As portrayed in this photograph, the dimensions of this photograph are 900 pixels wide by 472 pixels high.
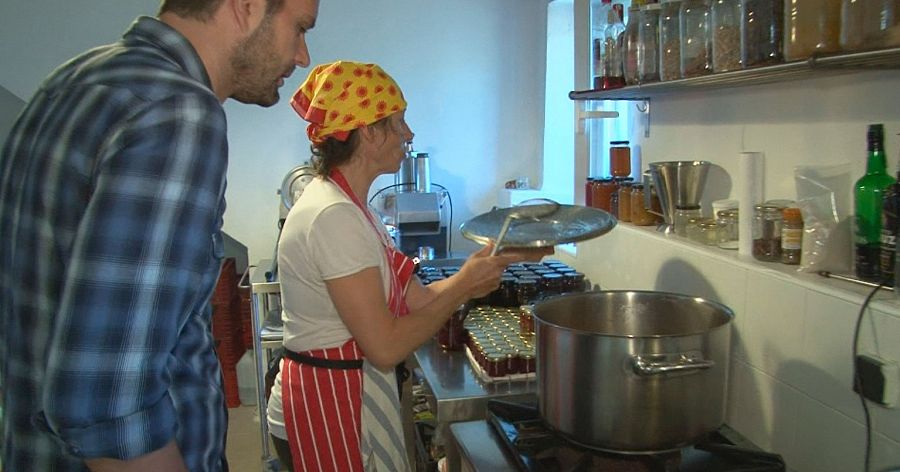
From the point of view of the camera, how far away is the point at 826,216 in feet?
4.03

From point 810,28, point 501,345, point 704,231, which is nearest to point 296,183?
point 501,345

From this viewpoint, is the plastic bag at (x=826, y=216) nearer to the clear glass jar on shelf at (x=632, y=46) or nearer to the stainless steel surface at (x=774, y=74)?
the stainless steel surface at (x=774, y=74)

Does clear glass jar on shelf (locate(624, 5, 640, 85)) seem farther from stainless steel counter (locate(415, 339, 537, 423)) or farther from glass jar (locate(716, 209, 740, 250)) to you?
stainless steel counter (locate(415, 339, 537, 423))

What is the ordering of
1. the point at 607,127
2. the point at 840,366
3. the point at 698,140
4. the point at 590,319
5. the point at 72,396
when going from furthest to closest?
the point at 607,127 < the point at 698,140 < the point at 590,319 < the point at 840,366 < the point at 72,396

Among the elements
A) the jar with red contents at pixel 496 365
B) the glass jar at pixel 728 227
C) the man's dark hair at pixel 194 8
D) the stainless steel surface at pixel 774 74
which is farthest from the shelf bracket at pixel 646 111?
the man's dark hair at pixel 194 8

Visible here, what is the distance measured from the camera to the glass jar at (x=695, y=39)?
1469 millimetres

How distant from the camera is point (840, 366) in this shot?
110 cm

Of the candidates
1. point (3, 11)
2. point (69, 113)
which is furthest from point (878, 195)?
point (3, 11)

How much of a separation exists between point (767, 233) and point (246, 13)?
3.46 feet

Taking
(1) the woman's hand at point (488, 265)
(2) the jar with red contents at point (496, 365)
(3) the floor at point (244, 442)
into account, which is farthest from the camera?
(3) the floor at point (244, 442)

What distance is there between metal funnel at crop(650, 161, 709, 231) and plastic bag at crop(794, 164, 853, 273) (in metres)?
0.35

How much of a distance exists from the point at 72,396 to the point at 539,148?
10.3 feet

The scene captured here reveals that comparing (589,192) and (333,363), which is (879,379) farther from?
(589,192)

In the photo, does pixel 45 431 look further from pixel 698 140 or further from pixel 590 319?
pixel 698 140
